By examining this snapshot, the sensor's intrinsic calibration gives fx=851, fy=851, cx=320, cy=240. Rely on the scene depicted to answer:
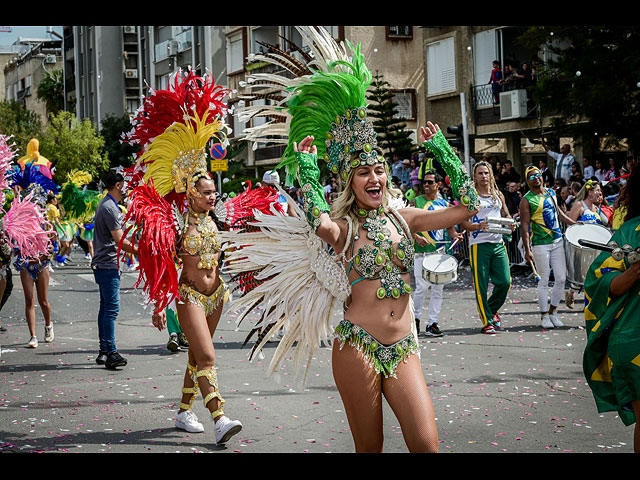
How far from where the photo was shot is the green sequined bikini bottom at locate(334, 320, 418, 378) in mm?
4445

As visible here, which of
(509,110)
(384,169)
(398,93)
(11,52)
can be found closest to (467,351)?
(384,169)

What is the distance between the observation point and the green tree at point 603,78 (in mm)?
14773

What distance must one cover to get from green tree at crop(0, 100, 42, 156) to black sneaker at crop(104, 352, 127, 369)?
4945cm

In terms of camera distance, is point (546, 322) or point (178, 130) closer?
point (178, 130)

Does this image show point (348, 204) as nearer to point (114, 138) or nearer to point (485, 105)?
point (485, 105)

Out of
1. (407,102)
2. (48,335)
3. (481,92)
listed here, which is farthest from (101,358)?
(407,102)

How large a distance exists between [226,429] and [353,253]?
→ 6.73 feet

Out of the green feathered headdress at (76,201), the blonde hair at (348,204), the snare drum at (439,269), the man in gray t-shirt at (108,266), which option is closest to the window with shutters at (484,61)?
the green feathered headdress at (76,201)

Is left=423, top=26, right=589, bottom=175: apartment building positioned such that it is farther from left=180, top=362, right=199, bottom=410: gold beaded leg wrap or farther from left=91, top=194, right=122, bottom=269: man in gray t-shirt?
left=180, top=362, right=199, bottom=410: gold beaded leg wrap

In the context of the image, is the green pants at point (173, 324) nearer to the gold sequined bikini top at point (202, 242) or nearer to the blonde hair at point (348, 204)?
the gold sequined bikini top at point (202, 242)

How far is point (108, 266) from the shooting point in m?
9.29

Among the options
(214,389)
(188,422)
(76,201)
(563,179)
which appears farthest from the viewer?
(76,201)

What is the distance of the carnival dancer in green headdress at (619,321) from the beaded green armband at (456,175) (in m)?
0.80

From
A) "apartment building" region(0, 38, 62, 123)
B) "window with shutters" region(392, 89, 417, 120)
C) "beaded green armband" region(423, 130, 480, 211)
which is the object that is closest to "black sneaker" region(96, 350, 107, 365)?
"beaded green armband" region(423, 130, 480, 211)
